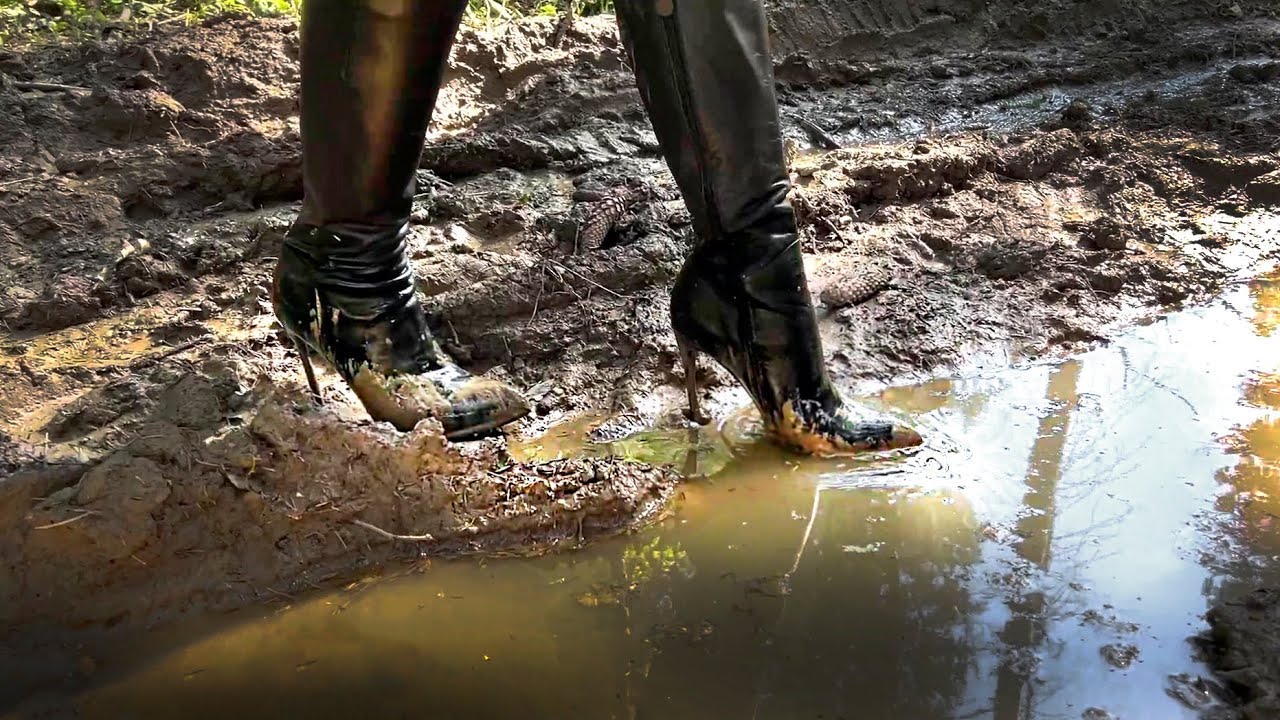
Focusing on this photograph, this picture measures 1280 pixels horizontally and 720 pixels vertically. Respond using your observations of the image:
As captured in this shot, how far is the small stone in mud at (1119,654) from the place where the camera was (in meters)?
1.23

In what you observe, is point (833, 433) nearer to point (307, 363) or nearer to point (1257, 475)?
point (1257, 475)

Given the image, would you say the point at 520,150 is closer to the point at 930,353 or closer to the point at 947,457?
the point at 930,353

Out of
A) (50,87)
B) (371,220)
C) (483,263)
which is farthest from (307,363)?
(50,87)

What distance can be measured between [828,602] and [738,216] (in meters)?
0.63

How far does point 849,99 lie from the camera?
369 cm

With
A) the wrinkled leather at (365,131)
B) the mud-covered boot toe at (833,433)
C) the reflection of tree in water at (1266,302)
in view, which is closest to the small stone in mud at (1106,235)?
the reflection of tree in water at (1266,302)

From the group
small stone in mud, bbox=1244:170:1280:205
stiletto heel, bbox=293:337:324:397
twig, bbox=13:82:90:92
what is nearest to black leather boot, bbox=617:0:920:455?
stiletto heel, bbox=293:337:324:397

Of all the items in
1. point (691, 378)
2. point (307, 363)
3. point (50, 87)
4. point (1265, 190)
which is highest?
point (50, 87)

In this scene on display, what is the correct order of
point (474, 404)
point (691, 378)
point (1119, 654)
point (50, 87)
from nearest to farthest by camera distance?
point (1119, 654) < point (474, 404) < point (691, 378) < point (50, 87)

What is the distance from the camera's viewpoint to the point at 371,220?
1.61m

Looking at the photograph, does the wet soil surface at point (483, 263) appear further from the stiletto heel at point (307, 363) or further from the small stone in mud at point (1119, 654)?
the small stone in mud at point (1119, 654)

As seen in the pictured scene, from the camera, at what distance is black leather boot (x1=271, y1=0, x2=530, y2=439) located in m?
1.42

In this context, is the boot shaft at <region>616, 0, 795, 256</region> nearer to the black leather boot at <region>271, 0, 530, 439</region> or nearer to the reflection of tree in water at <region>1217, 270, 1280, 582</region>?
the black leather boot at <region>271, 0, 530, 439</region>

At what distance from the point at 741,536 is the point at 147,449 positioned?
93 centimetres
